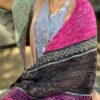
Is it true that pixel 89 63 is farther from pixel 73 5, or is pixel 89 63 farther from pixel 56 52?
pixel 73 5

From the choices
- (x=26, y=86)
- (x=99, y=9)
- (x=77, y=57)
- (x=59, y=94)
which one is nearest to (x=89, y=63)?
(x=77, y=57)

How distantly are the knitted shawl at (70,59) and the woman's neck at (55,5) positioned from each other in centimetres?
8

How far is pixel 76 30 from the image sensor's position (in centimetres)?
164

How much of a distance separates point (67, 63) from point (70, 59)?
0.07 feet

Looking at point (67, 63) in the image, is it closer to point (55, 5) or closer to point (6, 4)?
point (55, 5)

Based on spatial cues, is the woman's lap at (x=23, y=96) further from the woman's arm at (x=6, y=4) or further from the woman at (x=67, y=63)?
the woman's arm at (x=6, y=4)

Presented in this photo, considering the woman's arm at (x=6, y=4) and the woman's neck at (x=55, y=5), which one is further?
the woman's arm at (x=6, y=4)

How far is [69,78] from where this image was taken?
1.66m

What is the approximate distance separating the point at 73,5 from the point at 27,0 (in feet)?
0.84

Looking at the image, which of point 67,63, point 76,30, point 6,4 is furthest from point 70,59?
point 6,4

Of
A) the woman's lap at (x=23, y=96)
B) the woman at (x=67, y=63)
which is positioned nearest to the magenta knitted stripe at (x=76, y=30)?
the woman at (x=67, y=63)

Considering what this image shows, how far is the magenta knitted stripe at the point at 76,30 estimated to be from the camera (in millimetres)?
1643

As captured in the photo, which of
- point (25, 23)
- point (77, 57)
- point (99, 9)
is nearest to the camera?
point (77, 57)

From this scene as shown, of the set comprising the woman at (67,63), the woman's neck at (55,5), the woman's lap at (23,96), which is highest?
the woman's neck at (55,5)
